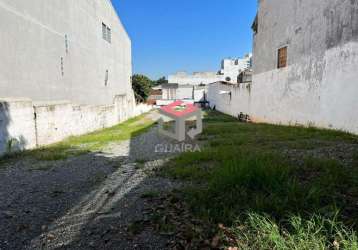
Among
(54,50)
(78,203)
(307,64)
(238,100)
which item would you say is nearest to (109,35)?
(54,50)

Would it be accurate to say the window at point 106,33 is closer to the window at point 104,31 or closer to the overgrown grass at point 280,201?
the window at point 104,31

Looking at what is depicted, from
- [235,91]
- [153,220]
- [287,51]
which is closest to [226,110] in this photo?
[235,91]

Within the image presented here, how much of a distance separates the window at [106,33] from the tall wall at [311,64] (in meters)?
9.85

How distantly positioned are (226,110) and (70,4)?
49.6 ft

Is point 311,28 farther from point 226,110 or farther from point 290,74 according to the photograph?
point 226,110

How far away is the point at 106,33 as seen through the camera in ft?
52.0

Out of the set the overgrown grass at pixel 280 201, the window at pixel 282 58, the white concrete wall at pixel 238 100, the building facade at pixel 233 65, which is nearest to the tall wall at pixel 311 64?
the window at pixel 282 58

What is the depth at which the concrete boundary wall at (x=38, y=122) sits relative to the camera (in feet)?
18.0

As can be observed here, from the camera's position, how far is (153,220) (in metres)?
2.40

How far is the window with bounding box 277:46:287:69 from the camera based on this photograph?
1008cm

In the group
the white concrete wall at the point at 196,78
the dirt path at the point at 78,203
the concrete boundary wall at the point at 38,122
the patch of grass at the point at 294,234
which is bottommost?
the dirt path at the point at 78,203

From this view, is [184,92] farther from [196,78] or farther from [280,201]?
[280,201]

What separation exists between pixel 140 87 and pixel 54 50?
1048 inches

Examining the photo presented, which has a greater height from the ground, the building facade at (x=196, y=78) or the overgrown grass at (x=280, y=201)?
the building facade at (x=196, y=78)
